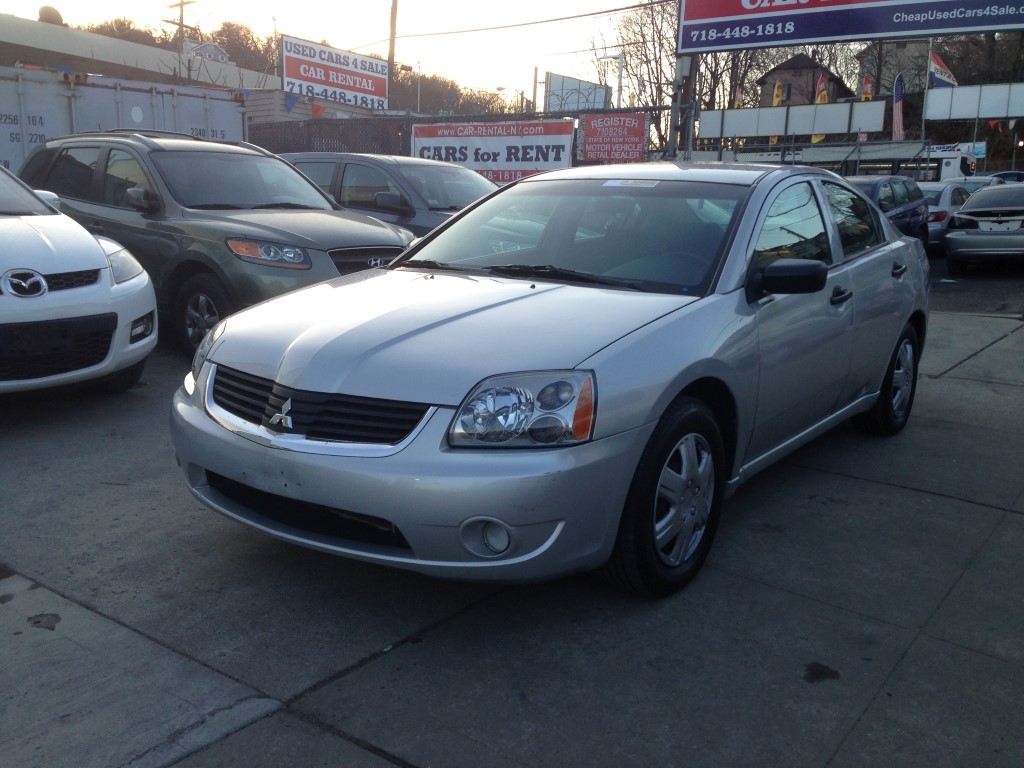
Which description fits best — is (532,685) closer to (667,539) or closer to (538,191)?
(667,539)

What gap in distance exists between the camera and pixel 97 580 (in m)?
3.45

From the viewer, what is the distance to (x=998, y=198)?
14320 mm

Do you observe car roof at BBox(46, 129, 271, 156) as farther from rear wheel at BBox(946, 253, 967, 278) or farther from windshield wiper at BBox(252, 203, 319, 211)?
rear wheel at BBox(946, 253, 967, 278)

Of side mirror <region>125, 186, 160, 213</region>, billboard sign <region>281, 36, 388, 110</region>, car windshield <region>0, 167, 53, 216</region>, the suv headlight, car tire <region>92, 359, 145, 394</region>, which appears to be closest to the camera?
car tire <region>92, 359, 145, 394</region>

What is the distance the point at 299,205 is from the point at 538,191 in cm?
373

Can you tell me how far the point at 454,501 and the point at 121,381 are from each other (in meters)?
3.80

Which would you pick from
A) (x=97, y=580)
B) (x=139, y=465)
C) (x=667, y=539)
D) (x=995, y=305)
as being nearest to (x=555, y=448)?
(x=667, y=539)

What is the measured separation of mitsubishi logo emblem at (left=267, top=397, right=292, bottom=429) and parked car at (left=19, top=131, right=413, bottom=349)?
3.63 m

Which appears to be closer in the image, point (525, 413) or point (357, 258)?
point (525, 413)

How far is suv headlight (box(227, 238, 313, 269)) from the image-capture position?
6.60 metres

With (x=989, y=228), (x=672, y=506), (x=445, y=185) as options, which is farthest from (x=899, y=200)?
(x=672, y=506)

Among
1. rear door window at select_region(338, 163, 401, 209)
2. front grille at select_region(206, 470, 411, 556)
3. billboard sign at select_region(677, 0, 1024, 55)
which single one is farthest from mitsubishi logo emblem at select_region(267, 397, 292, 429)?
billboard sign at select_region(677, 0, 1024, 55)

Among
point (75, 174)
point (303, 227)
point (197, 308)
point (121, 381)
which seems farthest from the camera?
point (75, 174)

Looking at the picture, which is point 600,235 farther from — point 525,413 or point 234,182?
point 234,182
